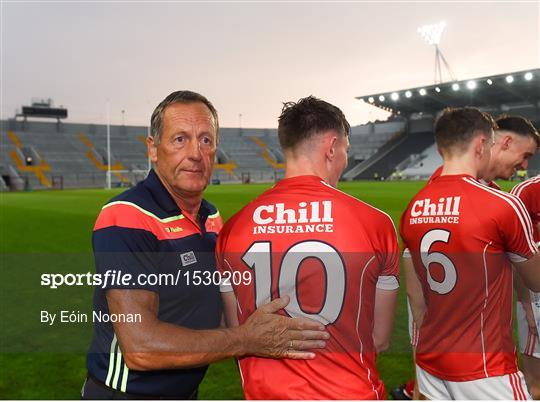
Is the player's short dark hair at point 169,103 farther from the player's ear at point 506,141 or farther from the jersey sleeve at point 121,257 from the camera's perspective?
the player's ear at point 506,141

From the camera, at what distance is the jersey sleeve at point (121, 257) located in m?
2.17

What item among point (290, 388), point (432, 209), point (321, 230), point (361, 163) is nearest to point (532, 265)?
point (432, 209)

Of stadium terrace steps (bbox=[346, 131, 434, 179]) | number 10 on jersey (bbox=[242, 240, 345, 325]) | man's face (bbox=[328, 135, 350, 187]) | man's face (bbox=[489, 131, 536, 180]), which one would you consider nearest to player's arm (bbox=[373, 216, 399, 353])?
number 10 on jersey (bbox=[242, 240, 345, 325])

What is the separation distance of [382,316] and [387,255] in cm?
33

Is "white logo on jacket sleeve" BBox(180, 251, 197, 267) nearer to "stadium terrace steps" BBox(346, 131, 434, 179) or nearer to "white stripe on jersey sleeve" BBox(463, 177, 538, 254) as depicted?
"white stripe on jersey sleeve" BBox(463, 177, 538, 254)

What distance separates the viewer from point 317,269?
2.19 m

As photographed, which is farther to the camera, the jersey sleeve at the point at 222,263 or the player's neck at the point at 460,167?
the player's neck at the point at 460,167

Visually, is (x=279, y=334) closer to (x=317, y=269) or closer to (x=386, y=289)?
(x=317, y=269)

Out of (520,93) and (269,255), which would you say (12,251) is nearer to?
(269,255)

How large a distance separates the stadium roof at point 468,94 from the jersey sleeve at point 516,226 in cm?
4535

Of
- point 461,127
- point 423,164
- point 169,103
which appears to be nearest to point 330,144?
point 169,103

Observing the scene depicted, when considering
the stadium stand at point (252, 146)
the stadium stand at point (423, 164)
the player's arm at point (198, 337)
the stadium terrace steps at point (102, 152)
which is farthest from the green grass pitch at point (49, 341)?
the stadium stand at point (423, 164)

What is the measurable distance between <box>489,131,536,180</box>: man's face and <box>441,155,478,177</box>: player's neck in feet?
3.18

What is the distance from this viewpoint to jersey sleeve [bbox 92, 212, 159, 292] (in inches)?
85.6
